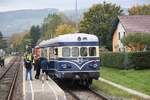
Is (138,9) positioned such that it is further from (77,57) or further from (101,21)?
(77,57)

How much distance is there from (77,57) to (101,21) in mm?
56480

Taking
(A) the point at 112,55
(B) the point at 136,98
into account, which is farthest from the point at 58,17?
(B) the point at 136,98

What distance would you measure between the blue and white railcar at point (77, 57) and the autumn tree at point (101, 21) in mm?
45854

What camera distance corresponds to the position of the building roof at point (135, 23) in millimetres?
60750

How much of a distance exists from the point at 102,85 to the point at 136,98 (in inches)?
332

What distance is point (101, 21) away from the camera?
82312 mm

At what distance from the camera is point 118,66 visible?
43969mm

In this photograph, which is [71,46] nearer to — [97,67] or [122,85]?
[97,67]

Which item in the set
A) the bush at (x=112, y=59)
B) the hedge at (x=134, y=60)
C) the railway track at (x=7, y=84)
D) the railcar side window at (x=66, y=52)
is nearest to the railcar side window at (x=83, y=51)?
the railcar side window at (x=66, y=52)

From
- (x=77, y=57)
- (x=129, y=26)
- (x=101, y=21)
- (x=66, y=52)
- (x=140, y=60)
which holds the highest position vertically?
(x=101, y=21)

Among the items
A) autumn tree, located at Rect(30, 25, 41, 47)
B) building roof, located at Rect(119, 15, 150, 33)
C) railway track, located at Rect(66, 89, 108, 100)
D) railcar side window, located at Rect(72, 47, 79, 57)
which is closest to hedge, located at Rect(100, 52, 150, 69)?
railcar side window, located at Rect(72, 47, 79, 57)

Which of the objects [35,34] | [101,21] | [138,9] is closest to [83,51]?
[101,21]

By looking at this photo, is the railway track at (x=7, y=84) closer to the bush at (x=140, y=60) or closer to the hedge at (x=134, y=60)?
the hedge at (x=134, y=60)

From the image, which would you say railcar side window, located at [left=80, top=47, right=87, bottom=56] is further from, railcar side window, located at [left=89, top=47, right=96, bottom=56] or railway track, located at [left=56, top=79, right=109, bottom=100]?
railway track, located at [left=56, top=79, right=109, bottom=100]
